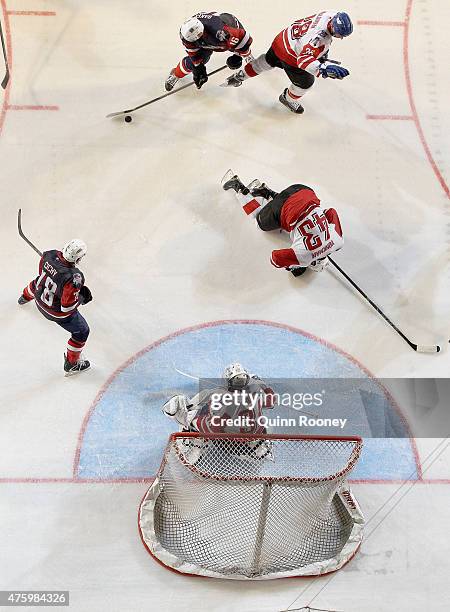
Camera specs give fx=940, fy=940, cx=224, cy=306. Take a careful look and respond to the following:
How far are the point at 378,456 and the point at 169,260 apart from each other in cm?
187

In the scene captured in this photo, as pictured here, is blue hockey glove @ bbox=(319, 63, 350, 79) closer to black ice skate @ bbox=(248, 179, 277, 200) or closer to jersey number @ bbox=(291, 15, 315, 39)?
jersey number @ bbox=(291, 15, 315, 39)

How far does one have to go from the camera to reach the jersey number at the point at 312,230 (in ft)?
19.2

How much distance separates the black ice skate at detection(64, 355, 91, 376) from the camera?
5.73 m

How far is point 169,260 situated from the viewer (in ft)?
20.5

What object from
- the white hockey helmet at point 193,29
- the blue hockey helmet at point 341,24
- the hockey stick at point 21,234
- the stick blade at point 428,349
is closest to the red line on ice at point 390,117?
the blue hockey helmet at point 341,24

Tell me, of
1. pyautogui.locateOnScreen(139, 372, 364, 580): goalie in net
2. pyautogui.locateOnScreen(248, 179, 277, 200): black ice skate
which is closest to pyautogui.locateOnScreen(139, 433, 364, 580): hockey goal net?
pyautogui.locateOnScreen(139, 372, 364, 580): goalie in net

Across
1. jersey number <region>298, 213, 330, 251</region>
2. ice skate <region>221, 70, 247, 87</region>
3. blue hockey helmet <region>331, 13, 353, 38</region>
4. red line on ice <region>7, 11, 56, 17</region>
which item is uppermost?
blue hockey helmet <region>331, 13, 353, 38</region>

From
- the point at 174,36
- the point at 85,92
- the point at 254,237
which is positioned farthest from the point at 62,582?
the point at 174,36

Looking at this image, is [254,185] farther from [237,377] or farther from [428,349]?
[237,377]

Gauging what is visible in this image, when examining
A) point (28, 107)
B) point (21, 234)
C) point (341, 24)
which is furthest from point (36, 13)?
point (341, 24)

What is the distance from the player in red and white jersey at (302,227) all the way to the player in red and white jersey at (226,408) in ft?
3.22

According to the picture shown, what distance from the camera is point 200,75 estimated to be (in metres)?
6.51

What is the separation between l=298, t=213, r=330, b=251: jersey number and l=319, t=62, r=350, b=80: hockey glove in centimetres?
93
